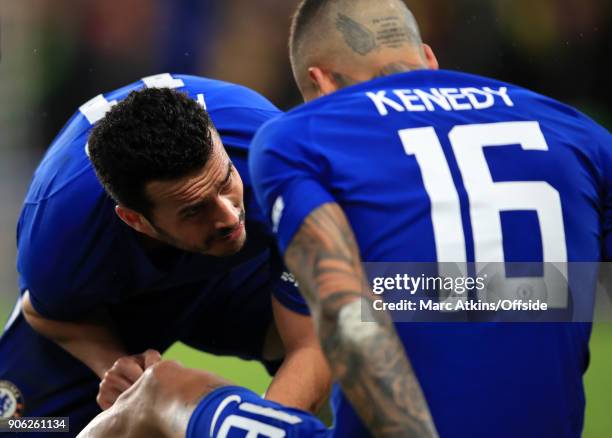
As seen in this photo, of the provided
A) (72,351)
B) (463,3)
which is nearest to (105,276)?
(72,351)

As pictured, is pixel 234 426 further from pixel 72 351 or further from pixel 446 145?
pixel 72 351

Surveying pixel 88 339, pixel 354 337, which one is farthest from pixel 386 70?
pixel 88 339

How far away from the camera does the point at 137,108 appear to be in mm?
2951

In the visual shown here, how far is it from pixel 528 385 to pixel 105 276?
5.18ft

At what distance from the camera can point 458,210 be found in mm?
2205

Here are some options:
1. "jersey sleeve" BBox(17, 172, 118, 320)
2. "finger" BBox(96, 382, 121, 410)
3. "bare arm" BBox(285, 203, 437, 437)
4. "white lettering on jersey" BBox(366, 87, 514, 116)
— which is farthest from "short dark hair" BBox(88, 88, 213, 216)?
"bare arm" BBox(285, 203, 437, 437)

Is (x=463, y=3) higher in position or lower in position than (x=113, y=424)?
lower

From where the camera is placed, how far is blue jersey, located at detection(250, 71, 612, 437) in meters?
2.19

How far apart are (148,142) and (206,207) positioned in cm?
24

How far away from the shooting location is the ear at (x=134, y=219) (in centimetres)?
311

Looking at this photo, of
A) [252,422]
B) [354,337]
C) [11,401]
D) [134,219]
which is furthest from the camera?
[11,401]

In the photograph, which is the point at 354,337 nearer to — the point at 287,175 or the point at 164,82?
the point at 287,175

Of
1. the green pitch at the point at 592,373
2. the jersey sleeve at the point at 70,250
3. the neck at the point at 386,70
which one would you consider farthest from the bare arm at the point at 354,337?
the green pitch at the point at 592,373

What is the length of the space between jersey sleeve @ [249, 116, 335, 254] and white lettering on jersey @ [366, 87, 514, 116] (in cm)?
20
